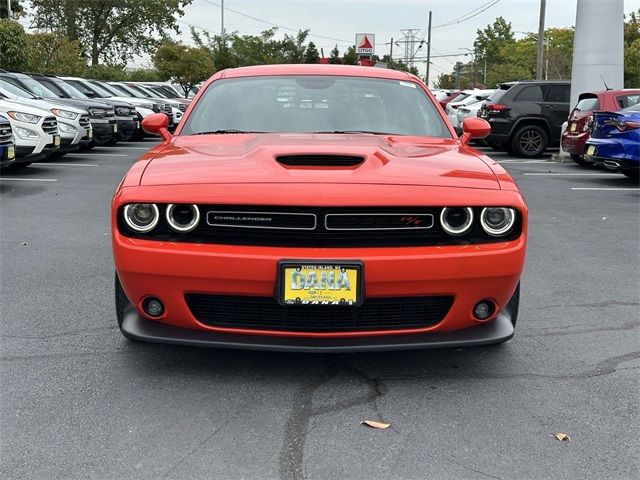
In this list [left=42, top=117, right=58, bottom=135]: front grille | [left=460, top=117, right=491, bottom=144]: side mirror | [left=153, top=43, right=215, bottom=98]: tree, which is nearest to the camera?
[left=460, top=117, right=491, bottom=144]: side mirror

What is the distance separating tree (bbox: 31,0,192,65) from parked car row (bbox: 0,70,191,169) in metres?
30.2

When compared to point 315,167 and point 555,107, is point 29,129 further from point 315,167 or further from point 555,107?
point 555,107

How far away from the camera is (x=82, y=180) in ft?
38.5

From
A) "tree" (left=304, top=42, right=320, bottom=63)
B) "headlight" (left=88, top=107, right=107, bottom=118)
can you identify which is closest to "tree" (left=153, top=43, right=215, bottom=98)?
"tree" (left=304, top=42, right=320, bottom=63)

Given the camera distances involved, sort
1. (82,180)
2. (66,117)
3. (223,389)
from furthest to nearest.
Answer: (66,117), (82,180), (223,389)

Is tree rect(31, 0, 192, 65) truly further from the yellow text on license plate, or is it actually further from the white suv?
the yellow text on license plate

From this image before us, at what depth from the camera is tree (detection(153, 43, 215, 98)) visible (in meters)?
43.8

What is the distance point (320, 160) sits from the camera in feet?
11.9

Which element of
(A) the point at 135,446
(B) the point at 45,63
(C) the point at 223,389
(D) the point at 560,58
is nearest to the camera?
(A) the point at 135,446

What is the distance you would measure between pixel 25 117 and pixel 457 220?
33.2ft

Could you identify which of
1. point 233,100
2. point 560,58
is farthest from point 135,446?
point 560,58

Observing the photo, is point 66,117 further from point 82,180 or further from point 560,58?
point 560,58

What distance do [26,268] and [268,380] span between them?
3036 mm

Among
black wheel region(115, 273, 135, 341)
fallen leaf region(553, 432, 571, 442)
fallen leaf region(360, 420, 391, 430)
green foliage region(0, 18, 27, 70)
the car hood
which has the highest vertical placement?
green foliage region(0, 18, 27, 70)
